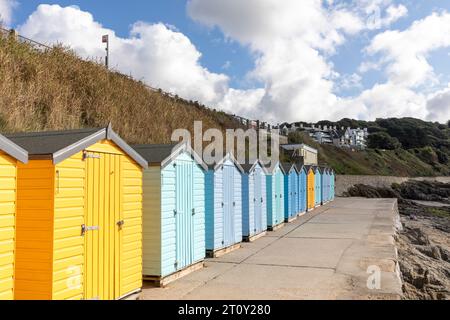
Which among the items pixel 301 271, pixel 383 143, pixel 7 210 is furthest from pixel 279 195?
pixel 383 143

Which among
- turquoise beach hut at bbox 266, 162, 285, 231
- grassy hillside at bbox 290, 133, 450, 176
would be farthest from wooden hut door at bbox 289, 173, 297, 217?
grassy hillside at bbox 290, 133, 450, 176

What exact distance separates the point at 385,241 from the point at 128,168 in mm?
8713

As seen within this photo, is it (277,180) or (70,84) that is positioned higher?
(70,84)

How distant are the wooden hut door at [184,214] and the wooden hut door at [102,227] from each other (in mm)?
1940

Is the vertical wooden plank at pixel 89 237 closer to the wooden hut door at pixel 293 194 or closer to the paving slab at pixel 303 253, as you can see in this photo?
the paving slab at pixel 303 253

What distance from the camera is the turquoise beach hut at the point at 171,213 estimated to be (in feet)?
23.9

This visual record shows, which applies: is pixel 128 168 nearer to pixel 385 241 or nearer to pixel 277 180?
pixel 385 241

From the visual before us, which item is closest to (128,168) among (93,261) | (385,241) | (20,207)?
(93,261)

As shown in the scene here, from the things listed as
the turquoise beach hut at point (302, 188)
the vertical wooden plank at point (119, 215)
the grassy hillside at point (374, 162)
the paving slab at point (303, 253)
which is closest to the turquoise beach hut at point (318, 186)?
the turquoise beach hut at point (302, 188)

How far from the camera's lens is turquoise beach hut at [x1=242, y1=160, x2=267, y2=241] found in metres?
12.3

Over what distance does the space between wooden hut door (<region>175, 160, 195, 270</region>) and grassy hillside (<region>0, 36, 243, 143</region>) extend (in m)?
4.36

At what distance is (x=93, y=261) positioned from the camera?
5414mm
